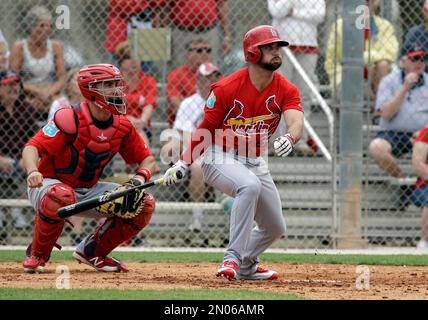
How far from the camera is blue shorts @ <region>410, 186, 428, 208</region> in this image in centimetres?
1052

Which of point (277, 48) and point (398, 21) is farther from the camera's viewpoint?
point (398, 21)

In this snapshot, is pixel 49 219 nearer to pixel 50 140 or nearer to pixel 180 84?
pixel 50 140

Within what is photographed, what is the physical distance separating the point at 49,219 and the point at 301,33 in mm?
4677

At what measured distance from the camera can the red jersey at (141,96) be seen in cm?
1097

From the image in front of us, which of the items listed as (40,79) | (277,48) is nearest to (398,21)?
(40,79)

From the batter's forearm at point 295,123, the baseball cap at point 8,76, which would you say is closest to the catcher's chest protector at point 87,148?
the batter's forearm at point 295,123

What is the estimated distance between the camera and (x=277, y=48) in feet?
24.1

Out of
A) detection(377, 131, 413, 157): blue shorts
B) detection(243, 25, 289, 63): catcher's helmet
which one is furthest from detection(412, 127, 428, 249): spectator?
detection(243, 25, 289, 63): catcher's helmet

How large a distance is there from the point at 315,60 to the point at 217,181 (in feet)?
13.8

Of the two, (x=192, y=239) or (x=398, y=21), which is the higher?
(x=398, y=21)

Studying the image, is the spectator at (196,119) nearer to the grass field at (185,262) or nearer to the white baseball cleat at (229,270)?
the grass field at (185,262)
